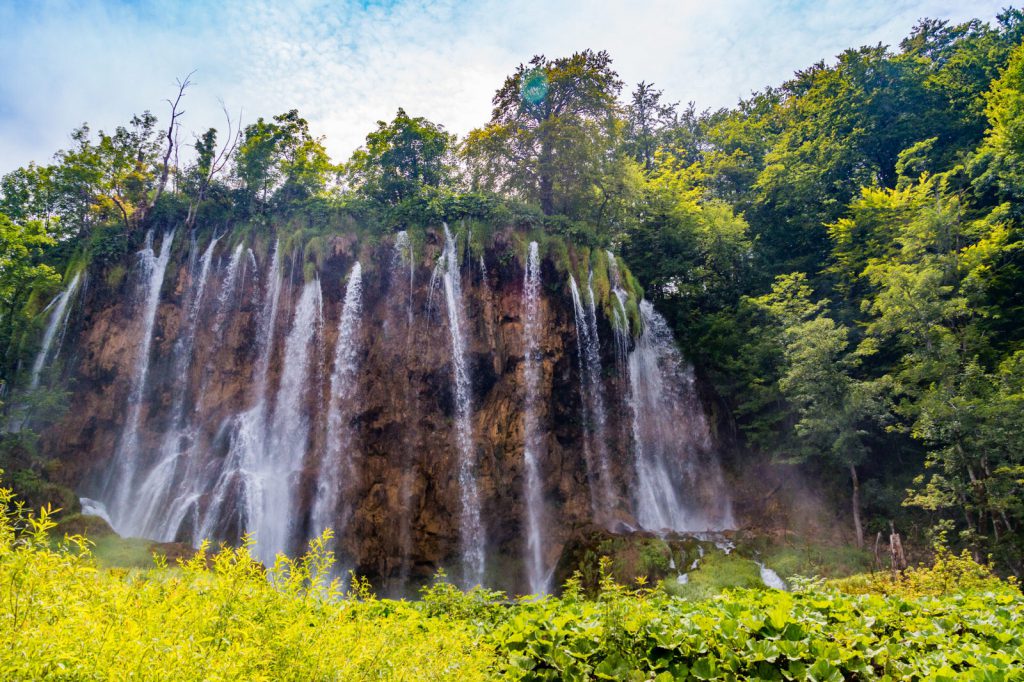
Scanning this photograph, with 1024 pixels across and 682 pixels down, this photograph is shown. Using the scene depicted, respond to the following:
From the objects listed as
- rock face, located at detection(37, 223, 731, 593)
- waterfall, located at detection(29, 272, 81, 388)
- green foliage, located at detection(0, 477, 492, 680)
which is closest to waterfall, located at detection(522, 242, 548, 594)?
rock face, located at detection(37, 223, 731, 593)

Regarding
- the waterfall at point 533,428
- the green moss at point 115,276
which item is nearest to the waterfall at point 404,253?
the waterfall at point 533,428

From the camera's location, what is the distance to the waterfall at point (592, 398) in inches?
766

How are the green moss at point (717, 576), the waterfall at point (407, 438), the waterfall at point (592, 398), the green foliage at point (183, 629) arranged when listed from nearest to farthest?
the green foliage at point (183, 629) → the green moss at point (717, 576) → the waterfall at point (407, 438) → the waterfall at point (592, 398)

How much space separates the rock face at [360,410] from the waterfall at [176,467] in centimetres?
7

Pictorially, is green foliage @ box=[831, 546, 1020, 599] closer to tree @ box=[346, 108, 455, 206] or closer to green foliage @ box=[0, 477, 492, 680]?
green foliage @ box=[0, 477, 492, 680]

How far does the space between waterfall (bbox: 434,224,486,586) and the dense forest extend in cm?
252

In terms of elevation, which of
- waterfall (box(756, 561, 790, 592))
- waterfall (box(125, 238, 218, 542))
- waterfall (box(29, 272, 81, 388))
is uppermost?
waterfall (box(29, 272, 81, 388))

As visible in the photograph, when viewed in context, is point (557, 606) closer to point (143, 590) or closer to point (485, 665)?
point (485, 665)

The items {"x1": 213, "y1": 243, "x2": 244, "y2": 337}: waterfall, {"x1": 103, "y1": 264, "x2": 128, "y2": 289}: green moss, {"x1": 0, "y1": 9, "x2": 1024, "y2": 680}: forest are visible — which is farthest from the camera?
{"x1": 103, "y1": 264, "x2": 128, "y2": 289}: green moss

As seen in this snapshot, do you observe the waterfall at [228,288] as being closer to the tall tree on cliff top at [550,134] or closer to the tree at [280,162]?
the tree at [280,162]

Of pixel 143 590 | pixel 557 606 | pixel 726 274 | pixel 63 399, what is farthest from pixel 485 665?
pixel 726 274

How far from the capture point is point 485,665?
398 cm

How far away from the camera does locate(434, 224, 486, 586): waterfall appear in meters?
17.6

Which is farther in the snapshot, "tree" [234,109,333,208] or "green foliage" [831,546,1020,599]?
"tree" [234,109,333,208]
